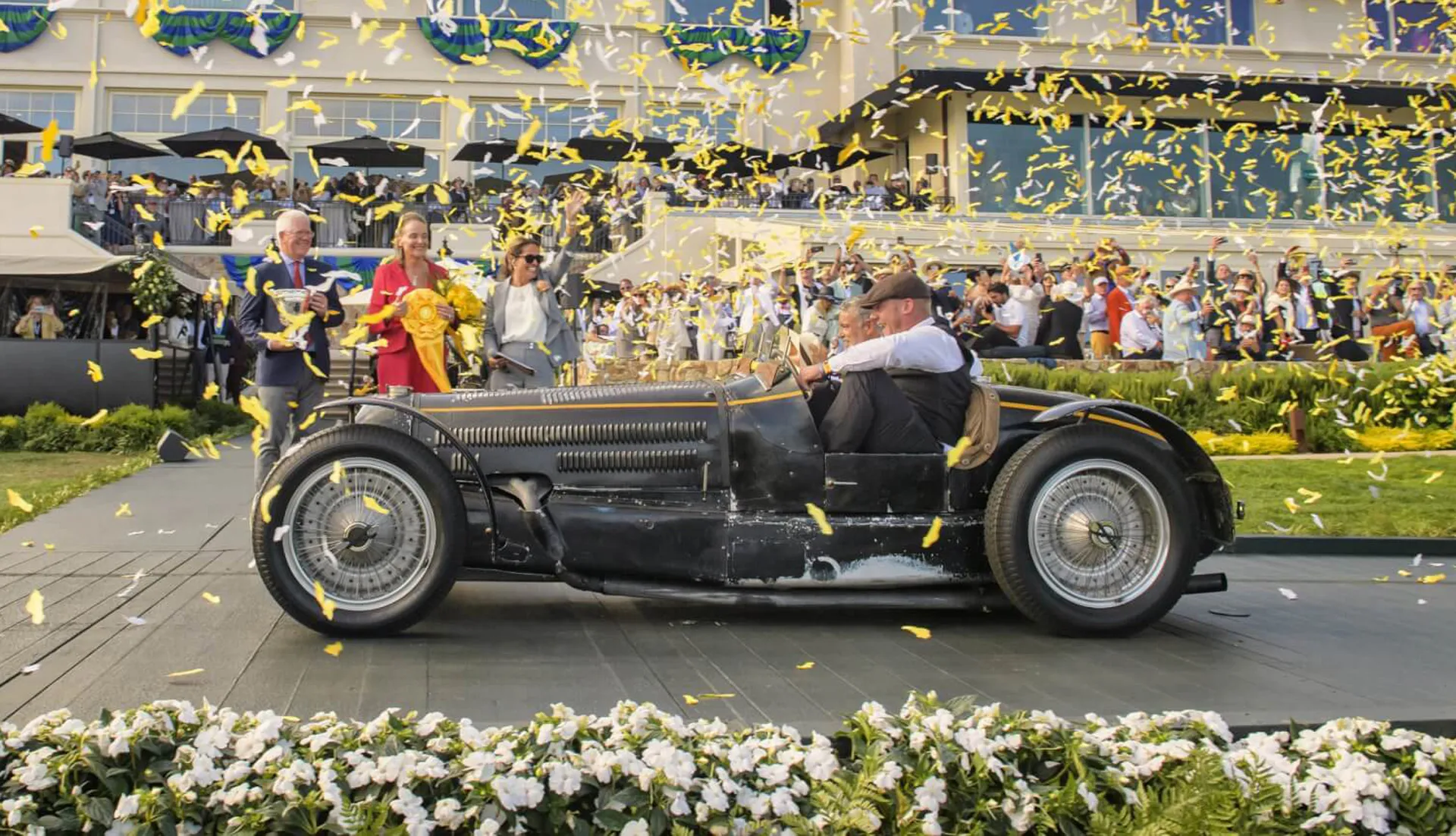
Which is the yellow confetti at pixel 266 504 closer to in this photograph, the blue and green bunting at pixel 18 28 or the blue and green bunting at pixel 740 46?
the blue and green bunting at pixel 740 46

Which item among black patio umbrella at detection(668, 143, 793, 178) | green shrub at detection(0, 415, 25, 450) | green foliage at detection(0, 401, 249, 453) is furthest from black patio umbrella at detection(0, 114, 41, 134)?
black patio umbrella at detection(668, 143, 793, 178)

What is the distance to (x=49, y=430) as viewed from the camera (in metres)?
14.9

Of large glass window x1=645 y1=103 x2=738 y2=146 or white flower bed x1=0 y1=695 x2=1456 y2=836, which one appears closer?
white flower bed x1=0 y1=695 x2=1456 y2=836

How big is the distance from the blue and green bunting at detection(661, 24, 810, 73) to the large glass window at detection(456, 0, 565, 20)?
13.4 feet

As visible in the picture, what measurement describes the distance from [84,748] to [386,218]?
27.1 meters

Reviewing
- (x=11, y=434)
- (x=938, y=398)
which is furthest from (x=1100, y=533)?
(x=11, y=434)

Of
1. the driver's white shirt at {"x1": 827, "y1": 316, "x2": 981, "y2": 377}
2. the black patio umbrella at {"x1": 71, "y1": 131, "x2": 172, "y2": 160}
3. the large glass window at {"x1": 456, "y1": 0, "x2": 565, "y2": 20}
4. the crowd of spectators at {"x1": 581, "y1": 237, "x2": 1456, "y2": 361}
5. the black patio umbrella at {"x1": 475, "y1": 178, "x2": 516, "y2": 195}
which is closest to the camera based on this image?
the driver's white shirt at {"x1": 827, "y1": 316, "x2": 981, "y2": 377}

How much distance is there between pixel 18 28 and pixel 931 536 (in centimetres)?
3366

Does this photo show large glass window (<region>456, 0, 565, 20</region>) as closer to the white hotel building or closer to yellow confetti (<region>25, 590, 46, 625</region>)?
the white hotel building

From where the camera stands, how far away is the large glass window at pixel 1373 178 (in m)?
29.2

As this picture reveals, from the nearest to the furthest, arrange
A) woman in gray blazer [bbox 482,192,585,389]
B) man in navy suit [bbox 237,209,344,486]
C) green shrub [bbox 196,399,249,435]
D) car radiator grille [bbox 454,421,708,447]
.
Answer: car radiator grille [bbox 454,421,708,447]
man in navy suit [bbox 237,209,344,486]
woman in gray blazer [bbox 482,192,585,389]
green shrub [bbox 196,399,249,435]

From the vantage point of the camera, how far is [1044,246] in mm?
26938

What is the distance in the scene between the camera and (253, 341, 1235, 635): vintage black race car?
4840 mm

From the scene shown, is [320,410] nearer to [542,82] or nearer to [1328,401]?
[1328,401]
